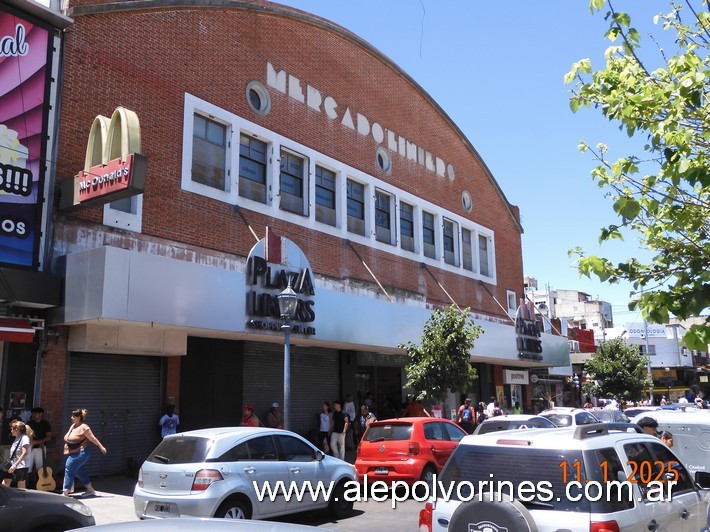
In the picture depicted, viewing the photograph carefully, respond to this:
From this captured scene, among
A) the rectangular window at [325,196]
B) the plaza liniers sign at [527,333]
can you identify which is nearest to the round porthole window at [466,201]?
the plaza liniers sign at [527,333]

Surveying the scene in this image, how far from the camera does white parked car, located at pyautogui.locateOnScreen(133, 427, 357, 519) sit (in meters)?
8.87

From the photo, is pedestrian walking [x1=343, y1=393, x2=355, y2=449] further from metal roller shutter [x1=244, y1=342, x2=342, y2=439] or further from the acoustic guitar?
the acoustic guitar

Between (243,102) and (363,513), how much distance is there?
1201 cm

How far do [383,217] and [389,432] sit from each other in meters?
12.2

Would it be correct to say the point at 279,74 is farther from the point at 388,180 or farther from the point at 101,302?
the point at 101,302

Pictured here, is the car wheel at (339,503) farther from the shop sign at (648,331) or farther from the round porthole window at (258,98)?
the shop sign at (648,331)

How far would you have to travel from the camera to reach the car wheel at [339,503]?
432 inches

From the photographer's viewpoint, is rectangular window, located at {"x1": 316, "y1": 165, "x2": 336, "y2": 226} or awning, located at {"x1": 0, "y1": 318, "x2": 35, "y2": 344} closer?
awning, located at {"x1": 0, "y1": 318, "x2": 35, "y2": 344}

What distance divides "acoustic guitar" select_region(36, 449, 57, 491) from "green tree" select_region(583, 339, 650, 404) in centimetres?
3208

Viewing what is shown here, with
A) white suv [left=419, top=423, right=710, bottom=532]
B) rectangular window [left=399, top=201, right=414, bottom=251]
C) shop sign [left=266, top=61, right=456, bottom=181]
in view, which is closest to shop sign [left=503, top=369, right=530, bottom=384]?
rectangular window [left=399, top=201, right=414, bottom=251]

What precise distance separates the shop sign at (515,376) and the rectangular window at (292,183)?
15.1 meters

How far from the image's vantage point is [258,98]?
1959 centimetres

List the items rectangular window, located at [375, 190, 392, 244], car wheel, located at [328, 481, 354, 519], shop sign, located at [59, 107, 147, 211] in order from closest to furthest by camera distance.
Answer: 1. car wheel, located at [328, 481, 354, 519]
2. shop sign, located at [59, 107, 147, 211]
3. rectangular window, located at [375, 190, 392, 244]

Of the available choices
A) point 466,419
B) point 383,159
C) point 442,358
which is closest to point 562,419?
point 442,358
